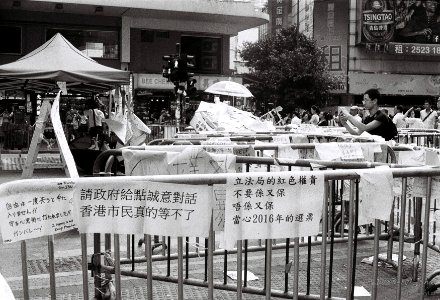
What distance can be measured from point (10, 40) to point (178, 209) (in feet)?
92.7

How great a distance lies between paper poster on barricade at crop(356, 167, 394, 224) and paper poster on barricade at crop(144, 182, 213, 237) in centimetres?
100

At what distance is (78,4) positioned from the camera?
95.2 feet

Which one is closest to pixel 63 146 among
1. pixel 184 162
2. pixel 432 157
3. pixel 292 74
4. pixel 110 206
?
pixel 110 206

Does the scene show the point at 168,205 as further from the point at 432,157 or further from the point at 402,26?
the point at 402,26

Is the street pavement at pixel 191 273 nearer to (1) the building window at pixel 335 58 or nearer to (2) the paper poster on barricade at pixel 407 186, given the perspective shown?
(2) the paper poster on barricade at pixel 407 186

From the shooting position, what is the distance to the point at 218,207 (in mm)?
3770

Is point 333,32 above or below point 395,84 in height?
above

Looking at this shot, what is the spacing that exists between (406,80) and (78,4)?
92.7 feet

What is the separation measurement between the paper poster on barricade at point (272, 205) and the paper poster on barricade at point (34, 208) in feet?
2.83

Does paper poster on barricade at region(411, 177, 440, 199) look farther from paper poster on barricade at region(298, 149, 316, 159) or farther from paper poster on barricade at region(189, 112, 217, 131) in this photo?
paper poster on barricade at region(189, 112, 217, 131)

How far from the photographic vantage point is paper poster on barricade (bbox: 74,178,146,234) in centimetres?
351

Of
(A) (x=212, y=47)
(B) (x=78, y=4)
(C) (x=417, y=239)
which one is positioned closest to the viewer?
(C) (x=417, y=239)

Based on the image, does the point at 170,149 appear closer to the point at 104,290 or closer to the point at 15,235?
the point at 104,290

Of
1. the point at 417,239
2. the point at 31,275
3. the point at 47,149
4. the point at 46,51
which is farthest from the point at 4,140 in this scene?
the point at 417,239
